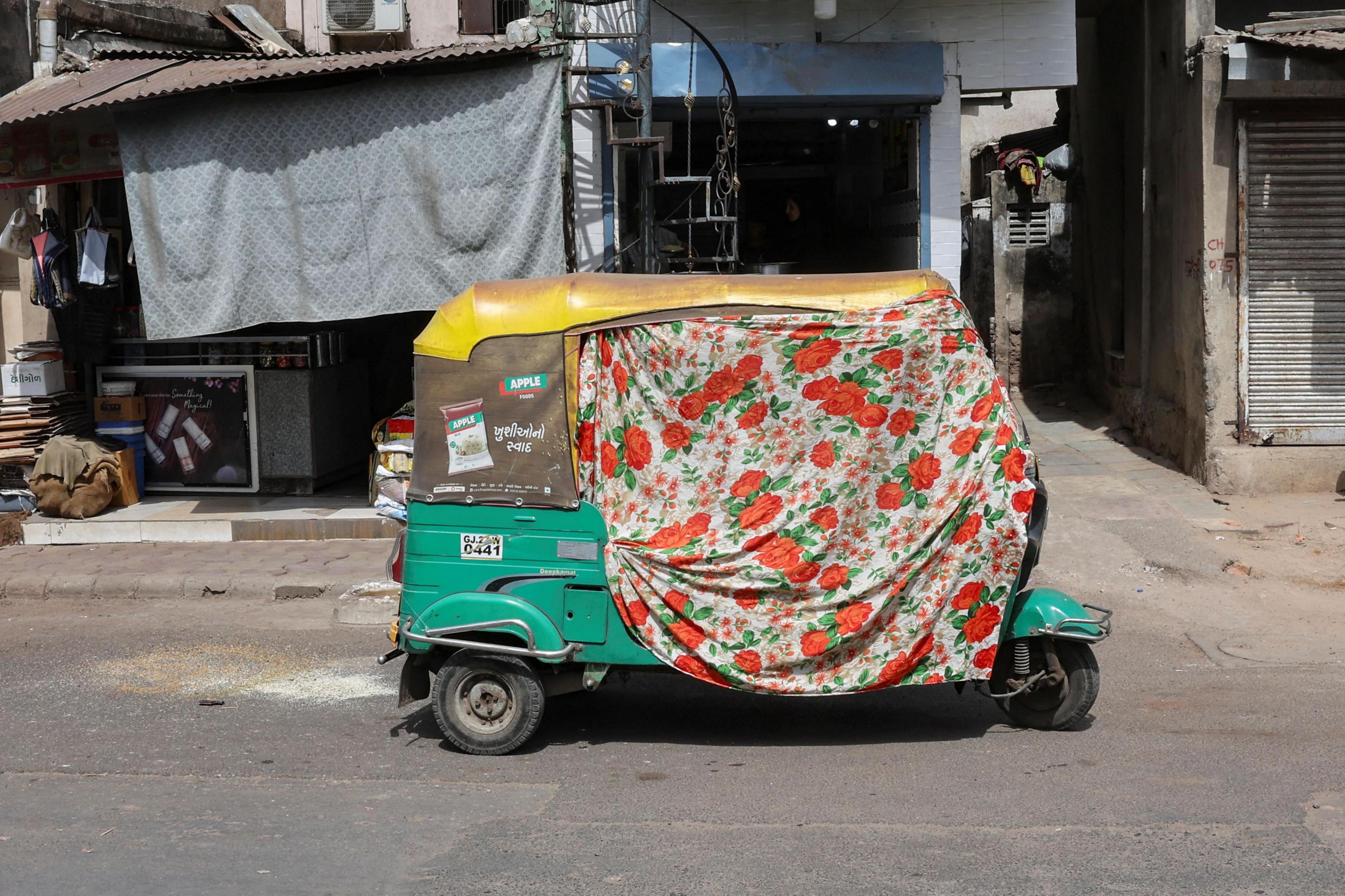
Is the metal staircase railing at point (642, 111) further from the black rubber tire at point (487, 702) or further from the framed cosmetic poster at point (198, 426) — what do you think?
the black rubber tire at point (487, 702)

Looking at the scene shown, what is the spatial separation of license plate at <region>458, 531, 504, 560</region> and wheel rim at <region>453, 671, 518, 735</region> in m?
0.53

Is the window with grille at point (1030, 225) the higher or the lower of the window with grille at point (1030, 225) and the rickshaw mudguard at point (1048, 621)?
the higher

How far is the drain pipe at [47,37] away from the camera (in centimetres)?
988

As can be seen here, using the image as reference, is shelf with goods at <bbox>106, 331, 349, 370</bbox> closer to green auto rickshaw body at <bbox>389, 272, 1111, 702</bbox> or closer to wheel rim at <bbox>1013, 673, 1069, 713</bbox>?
green auto rickshaw body at <bbox>389, 272, 1111, 702</bbox>

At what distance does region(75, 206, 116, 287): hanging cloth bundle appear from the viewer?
414 inches

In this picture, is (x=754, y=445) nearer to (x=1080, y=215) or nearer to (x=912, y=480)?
(x=912, y=480)

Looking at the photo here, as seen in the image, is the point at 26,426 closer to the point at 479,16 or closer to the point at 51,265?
the point at 51,265

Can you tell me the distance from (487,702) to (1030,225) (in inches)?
451

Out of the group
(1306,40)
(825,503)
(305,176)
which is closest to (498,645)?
(825,503)

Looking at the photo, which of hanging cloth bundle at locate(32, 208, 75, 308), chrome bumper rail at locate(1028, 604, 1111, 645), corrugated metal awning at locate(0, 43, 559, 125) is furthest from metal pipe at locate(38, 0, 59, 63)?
chrome bumper rail at locate(1028, 604, 1111, 645)

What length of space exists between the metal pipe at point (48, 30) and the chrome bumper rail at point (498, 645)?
282 inches

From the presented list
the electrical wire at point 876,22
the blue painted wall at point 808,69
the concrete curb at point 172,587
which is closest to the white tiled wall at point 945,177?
the blue painted wall at point 808,69

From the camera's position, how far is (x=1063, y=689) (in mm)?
5625

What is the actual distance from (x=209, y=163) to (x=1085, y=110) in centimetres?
996
